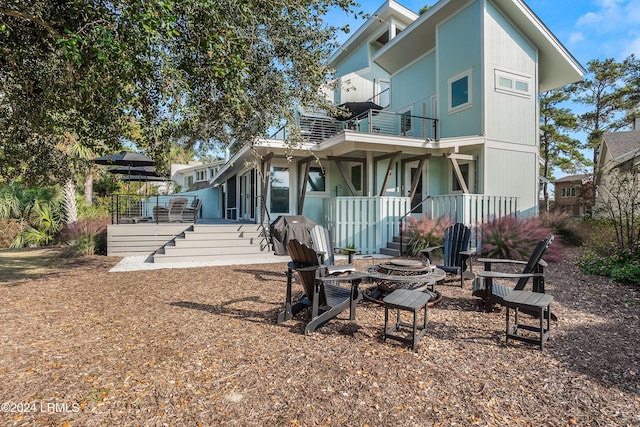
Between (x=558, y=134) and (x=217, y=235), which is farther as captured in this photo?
(x=558, y=134)

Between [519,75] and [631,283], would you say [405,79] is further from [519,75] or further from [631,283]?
[631,283]

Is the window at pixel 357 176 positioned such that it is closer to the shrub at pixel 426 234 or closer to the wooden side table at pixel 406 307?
the shrub at pixel 426 234

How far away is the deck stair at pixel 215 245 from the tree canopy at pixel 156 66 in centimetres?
379

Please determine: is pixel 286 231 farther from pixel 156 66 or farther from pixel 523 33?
pixel 523 33

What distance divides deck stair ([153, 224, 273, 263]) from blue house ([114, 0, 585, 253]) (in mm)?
943

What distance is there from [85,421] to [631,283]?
26.4 ft

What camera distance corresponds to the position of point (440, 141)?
10.4 meters

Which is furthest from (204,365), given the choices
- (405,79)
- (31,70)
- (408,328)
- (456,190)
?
(405,79)

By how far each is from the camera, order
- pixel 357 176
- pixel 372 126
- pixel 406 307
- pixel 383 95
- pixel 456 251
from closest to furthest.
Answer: pixel 406 307
pixel 456 251
pixel 372 126
pixel 357 176
pixel 383 95

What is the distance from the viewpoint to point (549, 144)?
2505 centimetres

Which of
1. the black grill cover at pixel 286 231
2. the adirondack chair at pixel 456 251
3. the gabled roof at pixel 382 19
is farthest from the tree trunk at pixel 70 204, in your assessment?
the adirondack chair at pixel 456 251

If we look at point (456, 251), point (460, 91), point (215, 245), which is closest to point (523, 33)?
point (460, 91)

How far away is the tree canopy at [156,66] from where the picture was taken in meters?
3.73

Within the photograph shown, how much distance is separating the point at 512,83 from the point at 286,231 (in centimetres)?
873
